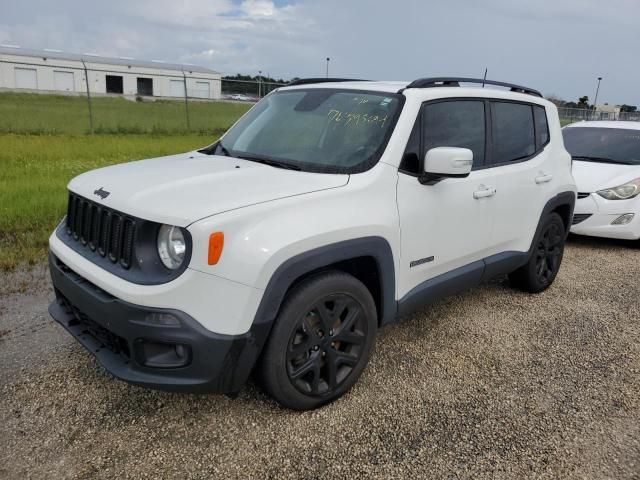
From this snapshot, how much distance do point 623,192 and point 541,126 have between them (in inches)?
106

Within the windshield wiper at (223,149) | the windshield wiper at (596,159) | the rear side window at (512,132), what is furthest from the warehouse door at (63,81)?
the rear side window at (512,132)

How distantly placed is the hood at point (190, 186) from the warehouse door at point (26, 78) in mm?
36937

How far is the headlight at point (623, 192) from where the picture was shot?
21.4ft

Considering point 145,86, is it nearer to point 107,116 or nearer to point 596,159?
point 107,116

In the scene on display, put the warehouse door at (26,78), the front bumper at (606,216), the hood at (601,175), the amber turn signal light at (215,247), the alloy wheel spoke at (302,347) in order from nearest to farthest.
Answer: the amber turn signal light at (215,247), the alloy wheel spoke at (302,347), the front bumper at (606,216), the hood at (601,175), the warehouse door at (26,78)

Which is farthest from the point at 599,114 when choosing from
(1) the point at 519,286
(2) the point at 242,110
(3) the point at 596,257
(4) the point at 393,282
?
(4) the point at 393,282

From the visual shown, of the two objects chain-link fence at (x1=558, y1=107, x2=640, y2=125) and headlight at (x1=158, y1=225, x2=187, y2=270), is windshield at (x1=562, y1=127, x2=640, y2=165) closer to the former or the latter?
headlight at (x1=158, y1=225, x2=187, y2=270)

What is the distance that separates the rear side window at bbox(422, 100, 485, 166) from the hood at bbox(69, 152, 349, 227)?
0.82 m

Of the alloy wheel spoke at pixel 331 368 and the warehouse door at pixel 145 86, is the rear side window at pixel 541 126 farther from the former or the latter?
the warehouse door at pixel 145 86

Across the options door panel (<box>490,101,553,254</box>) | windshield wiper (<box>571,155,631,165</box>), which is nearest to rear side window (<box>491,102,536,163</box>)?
door panel (<box>490,101,553,254</box>)

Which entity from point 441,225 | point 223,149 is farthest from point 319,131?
point 441,225

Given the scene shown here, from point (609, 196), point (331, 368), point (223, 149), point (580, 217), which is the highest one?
point (223, 149)

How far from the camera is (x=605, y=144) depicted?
753 cm

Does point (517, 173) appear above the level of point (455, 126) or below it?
below
